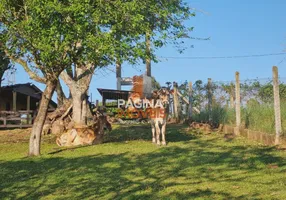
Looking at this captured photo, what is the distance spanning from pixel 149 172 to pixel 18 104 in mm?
31506

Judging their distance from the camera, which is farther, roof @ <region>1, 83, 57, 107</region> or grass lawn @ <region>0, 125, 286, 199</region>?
roof @ <region>1, 83, 57, 107</region>

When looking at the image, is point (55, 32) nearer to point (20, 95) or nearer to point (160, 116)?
point (160, 116)

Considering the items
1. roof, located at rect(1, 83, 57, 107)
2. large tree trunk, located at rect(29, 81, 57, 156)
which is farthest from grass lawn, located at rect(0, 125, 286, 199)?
roof, located at rect(1, 83, 57, 107)

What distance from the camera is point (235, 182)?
28.0 ft

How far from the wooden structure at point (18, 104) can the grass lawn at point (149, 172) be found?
1593 centimetres

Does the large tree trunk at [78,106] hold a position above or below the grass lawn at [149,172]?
above

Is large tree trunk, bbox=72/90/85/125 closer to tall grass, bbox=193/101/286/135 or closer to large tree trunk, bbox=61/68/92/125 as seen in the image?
large tree trunk, bbox=61/68/92/125

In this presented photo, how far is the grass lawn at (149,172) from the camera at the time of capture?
316 inches

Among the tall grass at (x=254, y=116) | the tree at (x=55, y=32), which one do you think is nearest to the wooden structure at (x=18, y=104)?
the tall grass at (x=254, y=116)

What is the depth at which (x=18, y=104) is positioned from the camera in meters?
39.9

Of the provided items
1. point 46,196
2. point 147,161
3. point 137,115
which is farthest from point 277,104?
point 137,115

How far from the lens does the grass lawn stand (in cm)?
802

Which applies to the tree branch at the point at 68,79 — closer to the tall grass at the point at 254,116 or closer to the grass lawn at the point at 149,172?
the grass lawn at the point at 149,172

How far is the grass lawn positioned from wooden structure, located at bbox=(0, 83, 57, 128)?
52.3 feet
